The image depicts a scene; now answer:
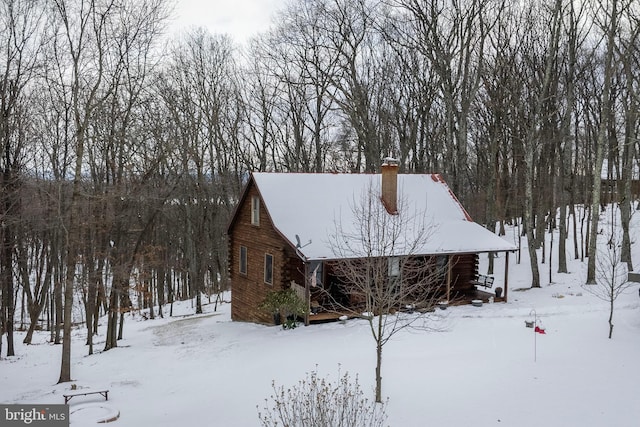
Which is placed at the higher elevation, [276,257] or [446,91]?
[446,91]

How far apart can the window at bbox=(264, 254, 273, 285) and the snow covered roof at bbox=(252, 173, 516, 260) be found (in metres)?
2.03

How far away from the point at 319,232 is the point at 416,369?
7.05 meters

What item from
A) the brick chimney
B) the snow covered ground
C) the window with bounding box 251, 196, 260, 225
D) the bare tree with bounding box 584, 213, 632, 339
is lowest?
the snow covered ground

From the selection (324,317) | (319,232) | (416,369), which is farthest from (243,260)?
(416,369)

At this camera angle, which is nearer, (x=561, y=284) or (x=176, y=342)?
(x=176, y=342)

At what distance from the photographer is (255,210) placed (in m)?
21.3

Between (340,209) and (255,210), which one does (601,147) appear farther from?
(255,210)

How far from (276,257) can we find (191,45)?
20747mm

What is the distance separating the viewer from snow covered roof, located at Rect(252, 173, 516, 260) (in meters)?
18.8

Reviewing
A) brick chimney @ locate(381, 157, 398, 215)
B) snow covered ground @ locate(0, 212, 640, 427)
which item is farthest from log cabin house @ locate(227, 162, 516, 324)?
snow covered ground @ locate(0, 212, 640, 427)

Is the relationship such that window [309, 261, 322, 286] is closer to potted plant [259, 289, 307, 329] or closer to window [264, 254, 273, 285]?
potted plant [259, 289, 307, 329]

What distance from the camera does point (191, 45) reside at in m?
34.4

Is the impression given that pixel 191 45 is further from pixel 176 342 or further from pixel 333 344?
pixel 333 344

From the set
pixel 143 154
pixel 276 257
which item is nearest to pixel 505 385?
pixel 276 257
